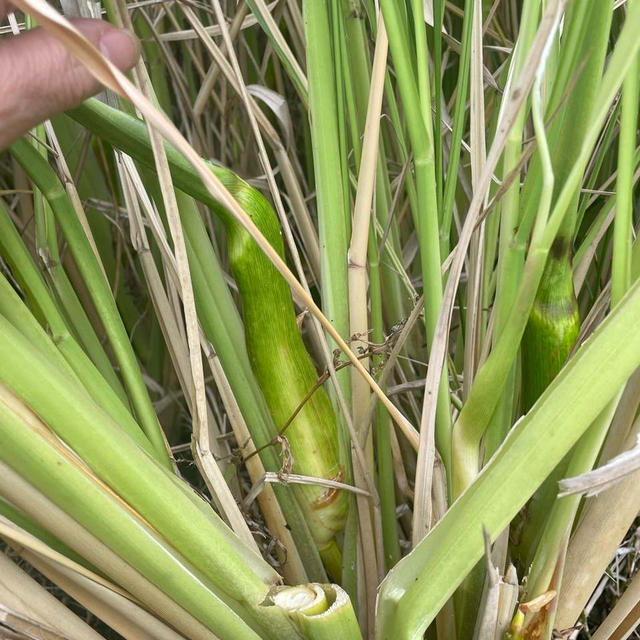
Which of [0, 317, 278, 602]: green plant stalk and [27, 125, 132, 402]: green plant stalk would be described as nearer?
[0, 317, 278, 602]: green plant stalk

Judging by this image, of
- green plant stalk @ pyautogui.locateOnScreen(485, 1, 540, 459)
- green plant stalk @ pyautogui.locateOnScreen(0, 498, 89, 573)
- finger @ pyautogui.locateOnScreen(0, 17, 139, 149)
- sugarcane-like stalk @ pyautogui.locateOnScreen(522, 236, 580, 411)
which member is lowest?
green plant stalk @ pyautogui.locateOnScreen(0, 498, 89, 573)

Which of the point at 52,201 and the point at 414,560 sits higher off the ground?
the point at 52,201

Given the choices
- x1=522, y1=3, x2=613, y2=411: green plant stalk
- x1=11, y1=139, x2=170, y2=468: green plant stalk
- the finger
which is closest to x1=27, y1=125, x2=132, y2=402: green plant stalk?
x1=11, y1=139, x2=170, y2=468: green plant stalk

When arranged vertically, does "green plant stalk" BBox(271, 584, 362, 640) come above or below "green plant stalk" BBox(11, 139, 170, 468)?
below

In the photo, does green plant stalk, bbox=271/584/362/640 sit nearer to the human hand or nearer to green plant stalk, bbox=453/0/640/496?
green plant stalk, bbox=453/0/640/496

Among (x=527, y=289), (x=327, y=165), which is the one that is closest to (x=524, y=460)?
(x=527, y=289)

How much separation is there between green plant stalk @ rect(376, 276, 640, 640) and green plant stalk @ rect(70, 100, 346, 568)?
10 centimetres

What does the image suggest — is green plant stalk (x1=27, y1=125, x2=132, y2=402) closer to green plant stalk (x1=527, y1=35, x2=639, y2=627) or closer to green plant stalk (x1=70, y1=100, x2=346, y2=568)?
green plant stalk (x1=70, y1=100, x2=346, y2=568)

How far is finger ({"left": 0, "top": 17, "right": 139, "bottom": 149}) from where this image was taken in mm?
272

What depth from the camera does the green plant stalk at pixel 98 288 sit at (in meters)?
0.37

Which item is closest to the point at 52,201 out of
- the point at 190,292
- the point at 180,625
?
the point at 190,292

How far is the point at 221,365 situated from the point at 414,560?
162 mm

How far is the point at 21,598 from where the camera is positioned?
1.14 ft

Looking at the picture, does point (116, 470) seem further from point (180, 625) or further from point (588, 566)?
point (588, 566)
